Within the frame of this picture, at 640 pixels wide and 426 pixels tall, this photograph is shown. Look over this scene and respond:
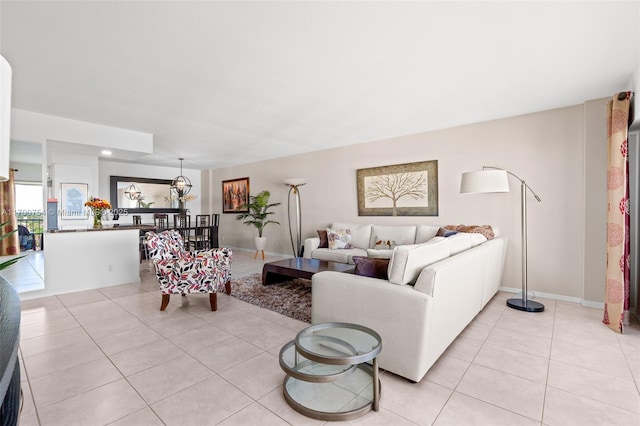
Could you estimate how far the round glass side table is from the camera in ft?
5.46

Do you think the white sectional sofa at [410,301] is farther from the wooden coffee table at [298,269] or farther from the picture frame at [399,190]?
the picture frame at [399,190]

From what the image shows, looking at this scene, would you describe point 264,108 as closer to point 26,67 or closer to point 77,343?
point 26,67

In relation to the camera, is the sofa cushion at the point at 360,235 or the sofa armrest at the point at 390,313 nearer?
the sofa armrest at the point at 390,313

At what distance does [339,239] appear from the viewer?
5.30 meters

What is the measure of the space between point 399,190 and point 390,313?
347 centimetres

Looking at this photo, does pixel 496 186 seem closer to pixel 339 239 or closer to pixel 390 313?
pixel 390 313

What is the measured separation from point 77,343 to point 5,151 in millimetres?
2642

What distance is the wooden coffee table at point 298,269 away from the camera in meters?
3.78

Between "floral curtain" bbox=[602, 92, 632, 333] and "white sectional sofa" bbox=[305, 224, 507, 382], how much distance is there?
58.0 inches

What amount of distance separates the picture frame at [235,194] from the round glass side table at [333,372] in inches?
255

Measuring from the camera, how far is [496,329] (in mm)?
2879

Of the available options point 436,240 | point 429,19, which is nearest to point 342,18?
point 429,19

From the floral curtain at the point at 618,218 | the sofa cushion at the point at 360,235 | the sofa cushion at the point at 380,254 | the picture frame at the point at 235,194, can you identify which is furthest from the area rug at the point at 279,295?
the picture frame at the point at 235,194

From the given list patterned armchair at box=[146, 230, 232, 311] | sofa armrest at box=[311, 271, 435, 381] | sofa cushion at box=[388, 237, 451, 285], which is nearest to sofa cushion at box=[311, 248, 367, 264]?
patterned armchair at box=[146, 230, 232, 311]
